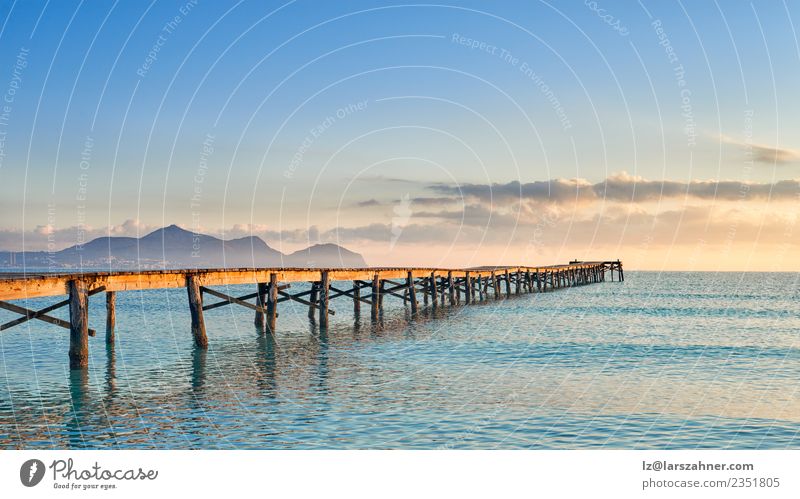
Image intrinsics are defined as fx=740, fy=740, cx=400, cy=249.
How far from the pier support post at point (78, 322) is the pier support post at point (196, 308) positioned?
5217mm

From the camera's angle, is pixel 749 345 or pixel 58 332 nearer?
pixel 749 345

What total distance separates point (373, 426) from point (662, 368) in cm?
1287

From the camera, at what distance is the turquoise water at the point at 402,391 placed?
14.1 m

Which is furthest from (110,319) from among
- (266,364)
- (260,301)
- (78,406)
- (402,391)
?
(402,391)

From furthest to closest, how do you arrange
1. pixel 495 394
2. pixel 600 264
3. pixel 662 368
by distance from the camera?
pixel 600 264 < pixel 662 368 < pixel 495 394

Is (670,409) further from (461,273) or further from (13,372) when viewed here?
(461,273)

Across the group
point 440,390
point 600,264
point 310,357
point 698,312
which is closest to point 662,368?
point 440,390

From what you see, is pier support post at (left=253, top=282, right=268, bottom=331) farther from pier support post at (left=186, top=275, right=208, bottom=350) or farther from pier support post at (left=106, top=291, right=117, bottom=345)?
pier support post at (left=106, top=291, right=117, bottom=345)

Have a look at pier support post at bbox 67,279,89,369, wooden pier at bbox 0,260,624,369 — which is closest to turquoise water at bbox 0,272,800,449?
pier support post at bbox 67,279,89,369

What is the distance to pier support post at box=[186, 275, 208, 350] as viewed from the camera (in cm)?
2655

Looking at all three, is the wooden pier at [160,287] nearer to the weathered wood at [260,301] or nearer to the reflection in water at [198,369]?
the weathered wood at [260,301]

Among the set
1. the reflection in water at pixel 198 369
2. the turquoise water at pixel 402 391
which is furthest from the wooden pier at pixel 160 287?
the turquoise water at pixel 402 391

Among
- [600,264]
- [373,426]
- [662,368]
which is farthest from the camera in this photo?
[600,264]

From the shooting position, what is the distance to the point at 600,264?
125125 mm
